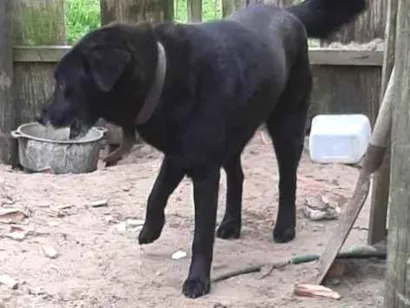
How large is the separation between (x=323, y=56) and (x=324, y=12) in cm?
116

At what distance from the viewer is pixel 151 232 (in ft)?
14.5

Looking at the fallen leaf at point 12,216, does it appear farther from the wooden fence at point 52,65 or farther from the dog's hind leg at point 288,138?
the wooden fence at point 52,65

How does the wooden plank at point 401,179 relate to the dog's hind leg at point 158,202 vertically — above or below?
above

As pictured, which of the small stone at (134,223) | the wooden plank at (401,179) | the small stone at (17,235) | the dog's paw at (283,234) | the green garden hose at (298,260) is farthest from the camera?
the small stone at (134,223)

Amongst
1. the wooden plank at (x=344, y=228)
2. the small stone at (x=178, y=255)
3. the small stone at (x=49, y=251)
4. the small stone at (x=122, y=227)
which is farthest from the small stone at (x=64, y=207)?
the wooden plank at (x=344, y=228)

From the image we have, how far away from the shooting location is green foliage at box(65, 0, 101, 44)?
24.5 feet

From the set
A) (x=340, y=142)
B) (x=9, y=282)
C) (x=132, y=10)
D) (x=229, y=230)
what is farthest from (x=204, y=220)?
(x=132, y=10)

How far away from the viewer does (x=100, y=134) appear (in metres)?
6.07

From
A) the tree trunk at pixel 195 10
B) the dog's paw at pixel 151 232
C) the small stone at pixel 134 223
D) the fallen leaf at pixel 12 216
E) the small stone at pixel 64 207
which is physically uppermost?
the tree trunk at pixel 195 10

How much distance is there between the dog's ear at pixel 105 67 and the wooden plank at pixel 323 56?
2.16m

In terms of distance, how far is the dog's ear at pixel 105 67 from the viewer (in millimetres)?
3764

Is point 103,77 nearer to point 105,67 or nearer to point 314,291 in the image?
point 105,67

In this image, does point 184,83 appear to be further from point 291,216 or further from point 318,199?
point 318,199

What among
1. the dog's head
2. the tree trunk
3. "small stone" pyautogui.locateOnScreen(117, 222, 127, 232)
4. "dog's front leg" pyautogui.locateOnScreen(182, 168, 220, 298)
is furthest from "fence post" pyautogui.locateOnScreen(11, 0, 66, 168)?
"dog's front leg" pyautogui.locateOnScreen(182, 168, 220, 298)
